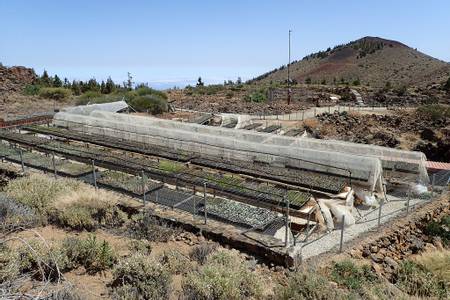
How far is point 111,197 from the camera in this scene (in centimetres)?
1029

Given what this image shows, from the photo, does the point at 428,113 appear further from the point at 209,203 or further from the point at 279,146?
the point at 209,203

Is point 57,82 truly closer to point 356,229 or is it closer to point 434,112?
point 434,112

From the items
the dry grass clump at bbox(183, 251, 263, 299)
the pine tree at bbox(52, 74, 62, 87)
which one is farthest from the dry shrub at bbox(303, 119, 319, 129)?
the pine tree at bbox(52, 74, 62, 87)

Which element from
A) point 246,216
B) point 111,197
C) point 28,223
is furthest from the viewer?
point 111,197

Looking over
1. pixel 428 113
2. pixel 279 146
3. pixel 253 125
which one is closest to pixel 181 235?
pixel 279 146

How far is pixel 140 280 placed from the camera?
19.8 feet

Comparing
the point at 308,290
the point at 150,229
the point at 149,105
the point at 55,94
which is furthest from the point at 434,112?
the point at 55,94

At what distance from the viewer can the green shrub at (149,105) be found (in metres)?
29.0

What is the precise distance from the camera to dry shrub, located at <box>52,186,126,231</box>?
886cm

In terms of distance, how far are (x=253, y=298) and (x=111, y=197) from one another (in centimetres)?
560

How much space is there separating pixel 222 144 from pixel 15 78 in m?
35.7

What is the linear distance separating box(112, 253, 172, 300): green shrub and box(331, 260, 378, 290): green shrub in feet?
11.1

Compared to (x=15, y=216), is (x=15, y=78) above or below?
above

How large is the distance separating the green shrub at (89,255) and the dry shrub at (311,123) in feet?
66.2
